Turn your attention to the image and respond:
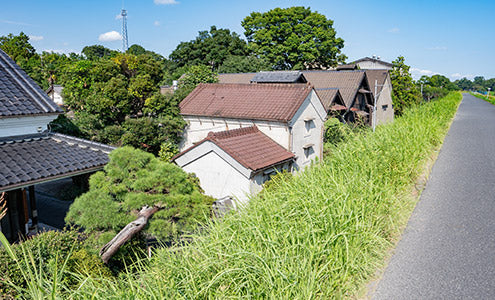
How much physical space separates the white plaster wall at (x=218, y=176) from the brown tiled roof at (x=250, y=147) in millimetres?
450

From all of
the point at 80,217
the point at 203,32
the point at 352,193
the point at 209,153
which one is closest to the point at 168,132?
the point at 209,153

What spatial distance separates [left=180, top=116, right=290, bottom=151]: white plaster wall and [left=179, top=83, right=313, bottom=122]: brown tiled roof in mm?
244

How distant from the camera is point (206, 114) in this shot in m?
15.4

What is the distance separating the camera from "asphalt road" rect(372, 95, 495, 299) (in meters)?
3.36

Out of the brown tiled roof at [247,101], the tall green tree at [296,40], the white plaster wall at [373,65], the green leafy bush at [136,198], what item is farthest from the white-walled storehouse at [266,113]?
the white plaster wall at [373,65]

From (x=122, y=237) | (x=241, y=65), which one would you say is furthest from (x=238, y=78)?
(x=122, y=237)

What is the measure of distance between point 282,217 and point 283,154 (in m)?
9.49

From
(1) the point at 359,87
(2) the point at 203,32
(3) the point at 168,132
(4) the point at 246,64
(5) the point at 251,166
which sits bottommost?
(5) the point at 251,166

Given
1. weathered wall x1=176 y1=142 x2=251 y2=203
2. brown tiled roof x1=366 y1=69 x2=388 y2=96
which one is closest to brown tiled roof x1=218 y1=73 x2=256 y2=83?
brown tiled roof x1=366 y1=69 x2=388 y2=96

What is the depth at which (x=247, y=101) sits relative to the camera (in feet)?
50.3

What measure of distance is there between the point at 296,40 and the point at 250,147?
1161 inches

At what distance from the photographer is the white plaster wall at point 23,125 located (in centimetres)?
688

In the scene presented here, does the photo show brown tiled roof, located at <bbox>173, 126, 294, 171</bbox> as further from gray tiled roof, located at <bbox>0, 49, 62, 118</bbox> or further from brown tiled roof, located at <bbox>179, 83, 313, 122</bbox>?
gray tiled roof, located at <bbox>0, 49, 62, 118</bbox>

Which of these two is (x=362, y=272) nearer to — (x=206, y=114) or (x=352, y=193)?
(x=352, y=193)
